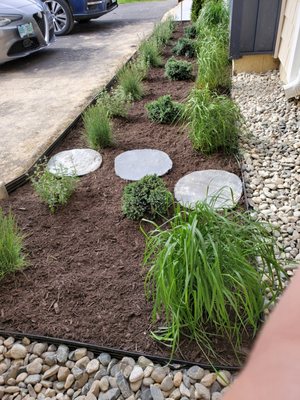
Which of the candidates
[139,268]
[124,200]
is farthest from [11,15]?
[139,268]

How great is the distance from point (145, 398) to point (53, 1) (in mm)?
7541

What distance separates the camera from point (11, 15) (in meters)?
5.02

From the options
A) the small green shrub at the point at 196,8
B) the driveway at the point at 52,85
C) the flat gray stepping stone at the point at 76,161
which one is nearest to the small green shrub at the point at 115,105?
the driveway at the point at 52,85

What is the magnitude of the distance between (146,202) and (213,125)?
0.97 m

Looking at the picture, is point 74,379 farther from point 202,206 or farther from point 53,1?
point 53,1

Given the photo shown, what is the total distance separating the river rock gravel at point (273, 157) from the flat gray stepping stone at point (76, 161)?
3.99 ft

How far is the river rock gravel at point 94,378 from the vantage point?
4.58 ft

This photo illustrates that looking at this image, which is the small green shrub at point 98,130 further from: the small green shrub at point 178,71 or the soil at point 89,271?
the small green shrub at point 178,71

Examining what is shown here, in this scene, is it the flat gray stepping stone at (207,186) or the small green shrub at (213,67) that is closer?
the flat gray stepping stone at (207,186)

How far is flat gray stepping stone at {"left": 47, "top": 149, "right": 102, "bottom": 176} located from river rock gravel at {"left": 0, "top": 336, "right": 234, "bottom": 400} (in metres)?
1.48

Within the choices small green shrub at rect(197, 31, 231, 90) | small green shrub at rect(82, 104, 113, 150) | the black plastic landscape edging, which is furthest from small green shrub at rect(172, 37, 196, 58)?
the black plastic landscape edging

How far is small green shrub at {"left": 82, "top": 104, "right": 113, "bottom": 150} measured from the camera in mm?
2986

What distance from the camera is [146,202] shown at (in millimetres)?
2225

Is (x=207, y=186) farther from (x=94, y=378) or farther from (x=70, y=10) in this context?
(x=70, y=10)
